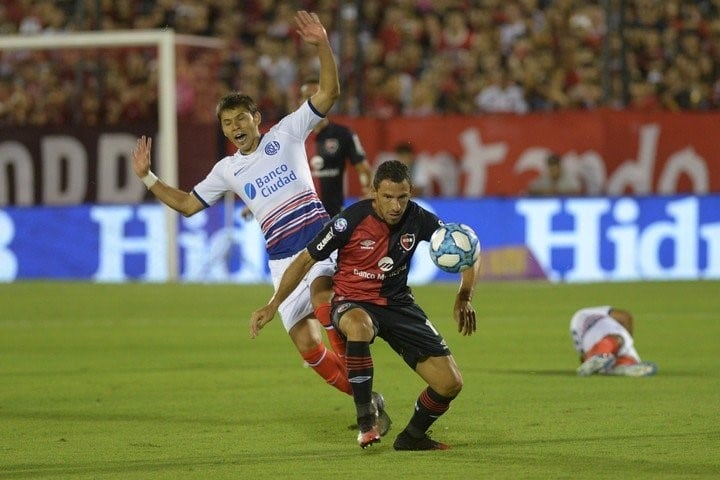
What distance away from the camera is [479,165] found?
69.3ft

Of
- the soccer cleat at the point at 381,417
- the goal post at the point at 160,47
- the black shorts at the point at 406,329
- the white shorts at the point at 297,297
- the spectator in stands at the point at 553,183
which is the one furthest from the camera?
the goal post at the point at 160,47

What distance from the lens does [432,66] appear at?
71.5ft

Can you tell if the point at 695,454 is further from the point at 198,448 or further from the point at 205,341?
the point at 205,341

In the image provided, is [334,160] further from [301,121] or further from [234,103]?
[234,103]

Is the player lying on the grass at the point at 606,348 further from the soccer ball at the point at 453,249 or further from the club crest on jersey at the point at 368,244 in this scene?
the club crest on jersey at the point at 368,244

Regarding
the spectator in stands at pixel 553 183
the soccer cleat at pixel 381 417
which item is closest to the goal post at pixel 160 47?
the spectator in stands at pixel 553 183

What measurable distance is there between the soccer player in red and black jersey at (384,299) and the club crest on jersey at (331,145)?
5.35 meters

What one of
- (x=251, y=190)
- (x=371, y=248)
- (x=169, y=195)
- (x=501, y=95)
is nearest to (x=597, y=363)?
(x=251, y=190)

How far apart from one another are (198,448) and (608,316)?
4032 millimetres

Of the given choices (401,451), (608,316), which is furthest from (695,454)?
(608,316)

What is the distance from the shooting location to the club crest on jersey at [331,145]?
13.2 metres

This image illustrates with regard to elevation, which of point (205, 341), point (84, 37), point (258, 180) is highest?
point (84, 37)

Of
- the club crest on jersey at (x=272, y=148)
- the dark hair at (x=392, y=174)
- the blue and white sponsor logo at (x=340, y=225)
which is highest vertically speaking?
the club crest on jersey at (x=272, y=148)

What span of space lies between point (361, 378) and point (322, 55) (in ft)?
6.65
